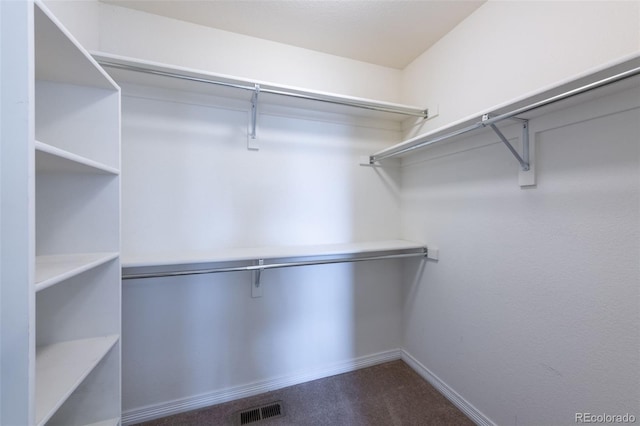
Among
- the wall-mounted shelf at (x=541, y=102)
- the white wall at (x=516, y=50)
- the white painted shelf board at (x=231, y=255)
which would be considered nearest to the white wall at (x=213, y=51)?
the white wall at (x=516, y=50)

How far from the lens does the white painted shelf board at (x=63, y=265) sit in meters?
0.68

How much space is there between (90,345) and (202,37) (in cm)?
170

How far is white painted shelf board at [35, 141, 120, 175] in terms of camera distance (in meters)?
0.66

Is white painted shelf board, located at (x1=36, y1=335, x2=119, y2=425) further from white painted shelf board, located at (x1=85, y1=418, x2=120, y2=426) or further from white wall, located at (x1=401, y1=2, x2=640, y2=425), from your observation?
white wall, located at (x1=401, y1=2, x2=640, y2=425)

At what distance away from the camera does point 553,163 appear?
1.08 meters

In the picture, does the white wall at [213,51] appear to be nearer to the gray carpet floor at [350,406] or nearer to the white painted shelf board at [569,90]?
the white painted shelf board at [569,90]

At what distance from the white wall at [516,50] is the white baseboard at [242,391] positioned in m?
1.77

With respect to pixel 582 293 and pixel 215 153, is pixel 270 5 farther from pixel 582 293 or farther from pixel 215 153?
pixel 582 293

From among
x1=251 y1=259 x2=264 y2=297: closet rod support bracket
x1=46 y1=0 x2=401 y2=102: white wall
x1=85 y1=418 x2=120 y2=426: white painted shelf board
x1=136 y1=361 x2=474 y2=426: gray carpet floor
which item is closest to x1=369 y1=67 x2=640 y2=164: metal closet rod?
x1=46 y1=0 x2=401 y2=102: white wall

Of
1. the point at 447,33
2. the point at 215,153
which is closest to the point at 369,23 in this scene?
the point at 447,33

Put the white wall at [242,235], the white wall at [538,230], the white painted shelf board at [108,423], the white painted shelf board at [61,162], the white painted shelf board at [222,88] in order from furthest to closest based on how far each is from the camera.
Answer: the white wall at [242,235]
the white painted shelf board at [222,88]
the white painted shelf board at [108,423]
the white wall at [538,230]
the white painted shelf board at [61,162]

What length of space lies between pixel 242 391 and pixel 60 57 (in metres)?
1.85

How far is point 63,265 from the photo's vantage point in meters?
0.87

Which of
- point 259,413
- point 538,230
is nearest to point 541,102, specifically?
point 538,230
